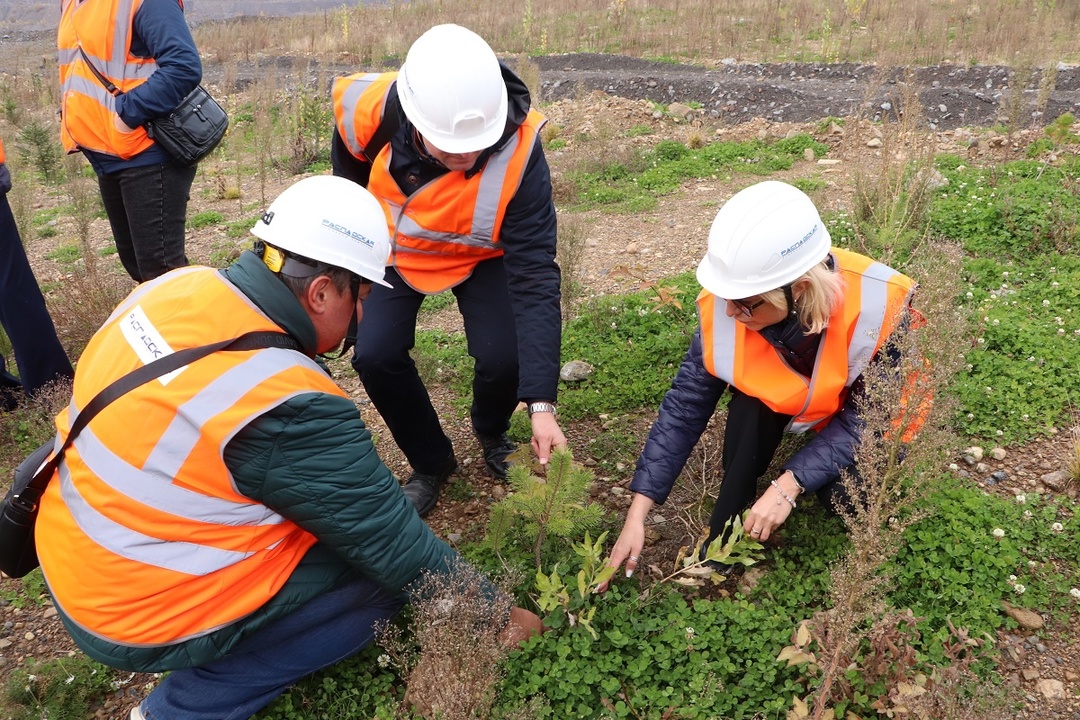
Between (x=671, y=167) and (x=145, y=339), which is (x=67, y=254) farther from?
(x=145, y=339)

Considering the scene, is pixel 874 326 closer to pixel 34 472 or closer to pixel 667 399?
pixel 667 399

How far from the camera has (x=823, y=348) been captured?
2.57 metres

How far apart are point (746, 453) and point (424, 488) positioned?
141 cm

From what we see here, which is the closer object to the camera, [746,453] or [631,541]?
[631,541]

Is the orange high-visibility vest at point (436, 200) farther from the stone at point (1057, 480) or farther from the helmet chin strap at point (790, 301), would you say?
the stone at point (1057, 480)

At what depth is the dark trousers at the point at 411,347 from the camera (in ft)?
10.3

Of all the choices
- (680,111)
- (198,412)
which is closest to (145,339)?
(198,412)

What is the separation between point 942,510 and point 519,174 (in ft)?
6.52

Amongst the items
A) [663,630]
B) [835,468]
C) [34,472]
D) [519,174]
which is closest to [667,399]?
[835,468]

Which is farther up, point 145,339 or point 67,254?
point 145,339

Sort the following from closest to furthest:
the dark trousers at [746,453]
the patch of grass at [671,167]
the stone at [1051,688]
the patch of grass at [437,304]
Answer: the stone at [1051,688]
the dark trousers at [746,453]
the patch of grass at [437,304]
the patch of grass at [671,167]

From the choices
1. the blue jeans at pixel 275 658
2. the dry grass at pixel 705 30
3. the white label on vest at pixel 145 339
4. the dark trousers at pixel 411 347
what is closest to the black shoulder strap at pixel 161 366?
the white label on vest at pixel 145 339

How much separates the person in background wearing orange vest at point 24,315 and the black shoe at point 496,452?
7.67ft

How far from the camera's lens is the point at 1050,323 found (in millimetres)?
4109
